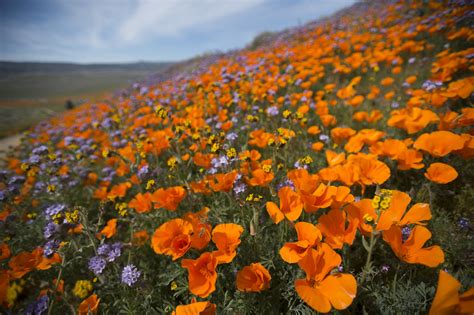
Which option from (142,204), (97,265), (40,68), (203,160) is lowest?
(97,265)

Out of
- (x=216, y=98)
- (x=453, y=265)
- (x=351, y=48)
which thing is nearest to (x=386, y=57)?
(x=351, y=48)

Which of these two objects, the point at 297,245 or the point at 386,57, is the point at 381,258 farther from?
the point at 386,57

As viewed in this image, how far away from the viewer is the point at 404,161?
2006 mm

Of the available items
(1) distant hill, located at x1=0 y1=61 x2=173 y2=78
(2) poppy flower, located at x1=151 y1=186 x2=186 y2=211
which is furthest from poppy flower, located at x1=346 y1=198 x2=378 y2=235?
(1) distant hill, located at x1=0 y1=61 x2=173 y2=78

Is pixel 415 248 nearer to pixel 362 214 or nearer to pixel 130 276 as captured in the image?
pixel 362 214

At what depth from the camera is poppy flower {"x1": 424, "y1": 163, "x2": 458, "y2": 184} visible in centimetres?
174

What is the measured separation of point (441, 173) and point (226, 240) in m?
1.65

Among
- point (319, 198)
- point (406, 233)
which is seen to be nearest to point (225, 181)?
point (319, 198)

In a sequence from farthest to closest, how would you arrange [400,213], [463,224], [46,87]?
1. [46,87]
2. [463,224]
3. [400,213]

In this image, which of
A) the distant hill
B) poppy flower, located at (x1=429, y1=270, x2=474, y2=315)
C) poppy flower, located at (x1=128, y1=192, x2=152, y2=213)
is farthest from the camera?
the distant hill

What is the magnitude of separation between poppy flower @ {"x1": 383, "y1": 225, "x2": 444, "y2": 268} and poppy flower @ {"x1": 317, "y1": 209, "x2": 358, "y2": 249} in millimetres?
195

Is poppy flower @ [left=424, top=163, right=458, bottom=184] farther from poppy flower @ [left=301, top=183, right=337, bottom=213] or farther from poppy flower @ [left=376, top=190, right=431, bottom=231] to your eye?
poppy flower @ [left=301, top=183, right=337, bottom=213]

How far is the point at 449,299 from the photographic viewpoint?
38.4 inches

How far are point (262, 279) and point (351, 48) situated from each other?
6963 millimetres
